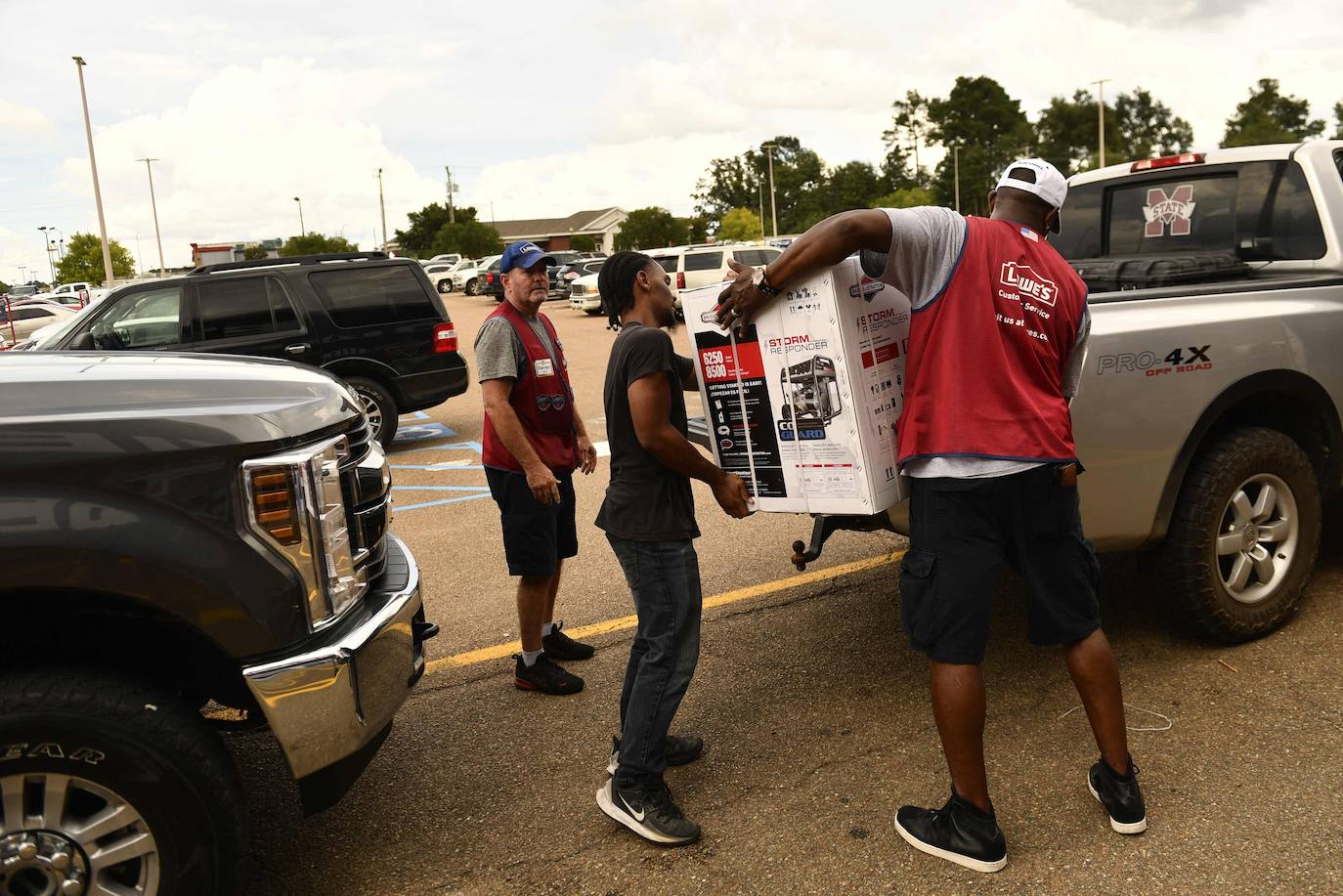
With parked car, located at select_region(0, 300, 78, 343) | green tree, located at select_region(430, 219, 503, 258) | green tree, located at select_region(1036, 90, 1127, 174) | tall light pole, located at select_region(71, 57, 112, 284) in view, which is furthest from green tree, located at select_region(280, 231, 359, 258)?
green tree, located at select_region(1036, 90, 1127, 174)

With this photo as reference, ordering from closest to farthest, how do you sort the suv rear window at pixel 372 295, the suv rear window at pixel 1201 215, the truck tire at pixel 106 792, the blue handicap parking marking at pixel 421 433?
the truck tire at pixel 106 792, the suv rear window at pixel 1201 215, the suv rear window at pixel 372 295, the blue handicap parking marking at pixel 421 433

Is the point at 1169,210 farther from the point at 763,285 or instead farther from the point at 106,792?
the point at 106,792

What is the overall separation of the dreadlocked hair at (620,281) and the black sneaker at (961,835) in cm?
169

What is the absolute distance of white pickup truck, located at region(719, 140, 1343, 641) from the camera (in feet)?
11.8

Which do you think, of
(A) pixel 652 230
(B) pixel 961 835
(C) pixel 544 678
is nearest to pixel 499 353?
(C) pixel 544 678

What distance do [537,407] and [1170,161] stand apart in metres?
3.39

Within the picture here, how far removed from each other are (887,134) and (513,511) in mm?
109201

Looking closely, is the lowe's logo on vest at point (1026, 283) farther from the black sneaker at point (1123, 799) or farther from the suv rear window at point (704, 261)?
the suv rear window at point (704, 261)

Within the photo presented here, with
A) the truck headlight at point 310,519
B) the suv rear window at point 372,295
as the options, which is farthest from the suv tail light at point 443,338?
the truck headlight at point 310,519

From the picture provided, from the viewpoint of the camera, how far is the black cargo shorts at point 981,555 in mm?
2824

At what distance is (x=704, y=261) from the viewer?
24109 millimetres

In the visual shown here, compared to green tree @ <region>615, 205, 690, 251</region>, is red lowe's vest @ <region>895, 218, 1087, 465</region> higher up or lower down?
lower down

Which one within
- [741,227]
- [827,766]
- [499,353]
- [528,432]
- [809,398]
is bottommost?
[827,766]

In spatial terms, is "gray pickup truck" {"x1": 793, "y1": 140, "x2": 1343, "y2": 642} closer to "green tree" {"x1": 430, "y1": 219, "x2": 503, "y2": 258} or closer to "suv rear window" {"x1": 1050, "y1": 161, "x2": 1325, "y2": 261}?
"suv rear window" {"x1": 1050, "y1": 161, "x2": 1325, "y2": 261}
